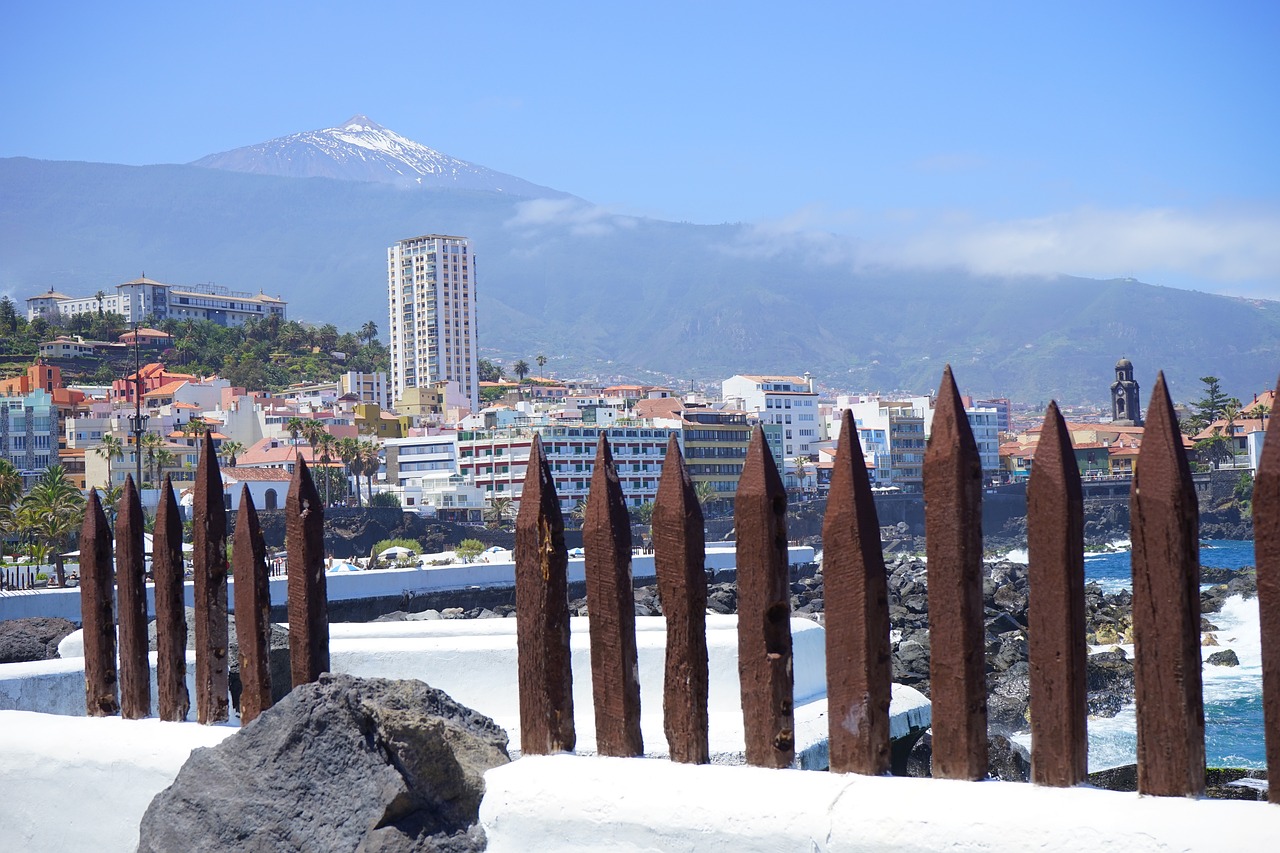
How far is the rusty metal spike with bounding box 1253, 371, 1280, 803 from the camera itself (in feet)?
7.98

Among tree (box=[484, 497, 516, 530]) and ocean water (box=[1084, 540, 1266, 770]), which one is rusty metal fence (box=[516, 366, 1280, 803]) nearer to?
ocean water (box=[1084, 540, 1266, 770])

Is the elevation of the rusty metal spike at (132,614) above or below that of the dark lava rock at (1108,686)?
above

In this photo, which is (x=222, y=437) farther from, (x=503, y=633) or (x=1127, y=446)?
(x=503, y=633)

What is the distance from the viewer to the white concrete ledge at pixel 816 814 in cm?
246

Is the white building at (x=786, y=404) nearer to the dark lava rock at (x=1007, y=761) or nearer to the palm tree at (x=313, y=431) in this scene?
the palm tree at (x=313, y=431)

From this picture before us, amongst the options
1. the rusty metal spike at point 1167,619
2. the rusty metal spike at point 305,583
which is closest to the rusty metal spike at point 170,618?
the rusty metal spike at point 305,583

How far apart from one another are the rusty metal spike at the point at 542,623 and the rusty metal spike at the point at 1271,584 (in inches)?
65.8

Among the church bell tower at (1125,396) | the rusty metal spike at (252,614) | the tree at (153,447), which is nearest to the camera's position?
the rusty metal spike at (252,614)

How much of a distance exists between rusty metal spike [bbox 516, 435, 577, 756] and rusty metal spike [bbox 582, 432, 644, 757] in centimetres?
12

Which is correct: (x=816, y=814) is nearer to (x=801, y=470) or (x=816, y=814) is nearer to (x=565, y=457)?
(x=565, y=457)

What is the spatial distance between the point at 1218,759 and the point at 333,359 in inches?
6472

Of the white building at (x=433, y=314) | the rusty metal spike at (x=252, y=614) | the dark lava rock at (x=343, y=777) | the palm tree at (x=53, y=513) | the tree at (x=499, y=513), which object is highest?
the white building at (x=433, y=314)

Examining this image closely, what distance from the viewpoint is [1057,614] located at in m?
2.66

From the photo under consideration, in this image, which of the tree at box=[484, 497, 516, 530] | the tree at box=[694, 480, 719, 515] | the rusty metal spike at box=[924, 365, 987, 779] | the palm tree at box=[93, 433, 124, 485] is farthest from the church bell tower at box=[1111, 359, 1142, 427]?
the rusty metal spike at box=[924, 365, 987, 779]
